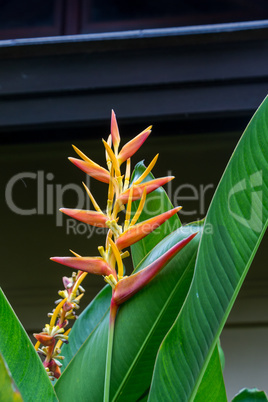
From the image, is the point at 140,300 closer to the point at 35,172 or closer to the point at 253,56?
the point at 253,56

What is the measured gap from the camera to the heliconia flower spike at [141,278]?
473mm

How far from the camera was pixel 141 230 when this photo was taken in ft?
1.61

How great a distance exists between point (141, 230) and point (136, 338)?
126mm

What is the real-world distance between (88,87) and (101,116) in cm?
10

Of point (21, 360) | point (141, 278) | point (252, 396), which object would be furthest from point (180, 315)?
point (252, 396)

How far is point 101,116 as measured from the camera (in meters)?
1.47

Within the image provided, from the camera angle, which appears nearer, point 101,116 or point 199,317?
Answer: point 199,317

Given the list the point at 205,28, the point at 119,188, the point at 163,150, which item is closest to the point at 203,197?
the point at 163,150

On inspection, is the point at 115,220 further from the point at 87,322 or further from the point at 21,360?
the point at 87,322

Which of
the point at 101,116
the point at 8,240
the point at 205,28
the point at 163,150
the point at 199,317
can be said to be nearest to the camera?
the point at 199,317

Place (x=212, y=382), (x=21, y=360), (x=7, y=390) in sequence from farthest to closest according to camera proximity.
A: (x=212, y=382) → (x=21, y=360) → (x=7, y=390)

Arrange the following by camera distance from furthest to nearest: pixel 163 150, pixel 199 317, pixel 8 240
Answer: pixel 8 240
pixel 163 150
pixel 199 317

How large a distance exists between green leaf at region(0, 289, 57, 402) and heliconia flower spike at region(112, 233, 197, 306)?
0.35 ft

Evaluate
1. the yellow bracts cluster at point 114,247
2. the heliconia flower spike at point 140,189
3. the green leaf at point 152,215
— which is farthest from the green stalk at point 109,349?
the green leaf at point 152,215
